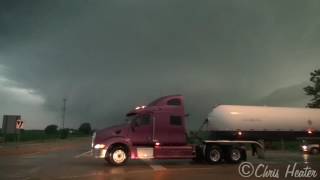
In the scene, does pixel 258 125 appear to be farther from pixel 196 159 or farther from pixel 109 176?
pixel 109 176

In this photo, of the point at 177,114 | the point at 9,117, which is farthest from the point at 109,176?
the point at 9,117

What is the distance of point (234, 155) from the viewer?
80.7 ft

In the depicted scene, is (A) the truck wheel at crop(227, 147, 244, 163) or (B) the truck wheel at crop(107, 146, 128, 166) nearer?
(B) the truck wheel at crop(107, 146, 128, 166)

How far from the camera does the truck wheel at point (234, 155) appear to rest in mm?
24453

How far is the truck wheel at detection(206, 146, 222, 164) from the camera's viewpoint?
79.6 feet

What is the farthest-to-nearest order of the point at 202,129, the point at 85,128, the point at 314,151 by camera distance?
the point at 85,128 < the point at 314,151 < the point at 202,129

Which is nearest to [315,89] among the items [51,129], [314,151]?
[314,151]

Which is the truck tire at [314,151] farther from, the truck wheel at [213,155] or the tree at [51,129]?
the tree at [51,129]

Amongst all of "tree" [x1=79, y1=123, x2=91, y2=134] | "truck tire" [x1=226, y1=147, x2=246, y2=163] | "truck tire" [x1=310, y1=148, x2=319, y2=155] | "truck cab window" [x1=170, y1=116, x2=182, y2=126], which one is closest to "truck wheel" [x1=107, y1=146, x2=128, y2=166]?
"truck cab window" [x1=170, y1=116, x2=182, y2=126]

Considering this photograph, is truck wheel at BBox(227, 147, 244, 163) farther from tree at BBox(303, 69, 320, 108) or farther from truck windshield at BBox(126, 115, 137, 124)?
tree at BBox(303, 69, 320, 108)

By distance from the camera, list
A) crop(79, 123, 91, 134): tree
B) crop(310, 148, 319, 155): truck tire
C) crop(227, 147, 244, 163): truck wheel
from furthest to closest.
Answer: crop(79, 123, 91, 134): tree → crop(310, 148, 319, 155): truck tire → crop(227, 147, 244, 163): truck wheel

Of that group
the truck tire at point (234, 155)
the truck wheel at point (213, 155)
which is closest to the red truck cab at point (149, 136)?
the truck wheel at point (213, 155)

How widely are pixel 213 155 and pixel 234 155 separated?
48.5 inches

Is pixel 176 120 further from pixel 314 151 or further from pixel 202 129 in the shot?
pixel 314 151
